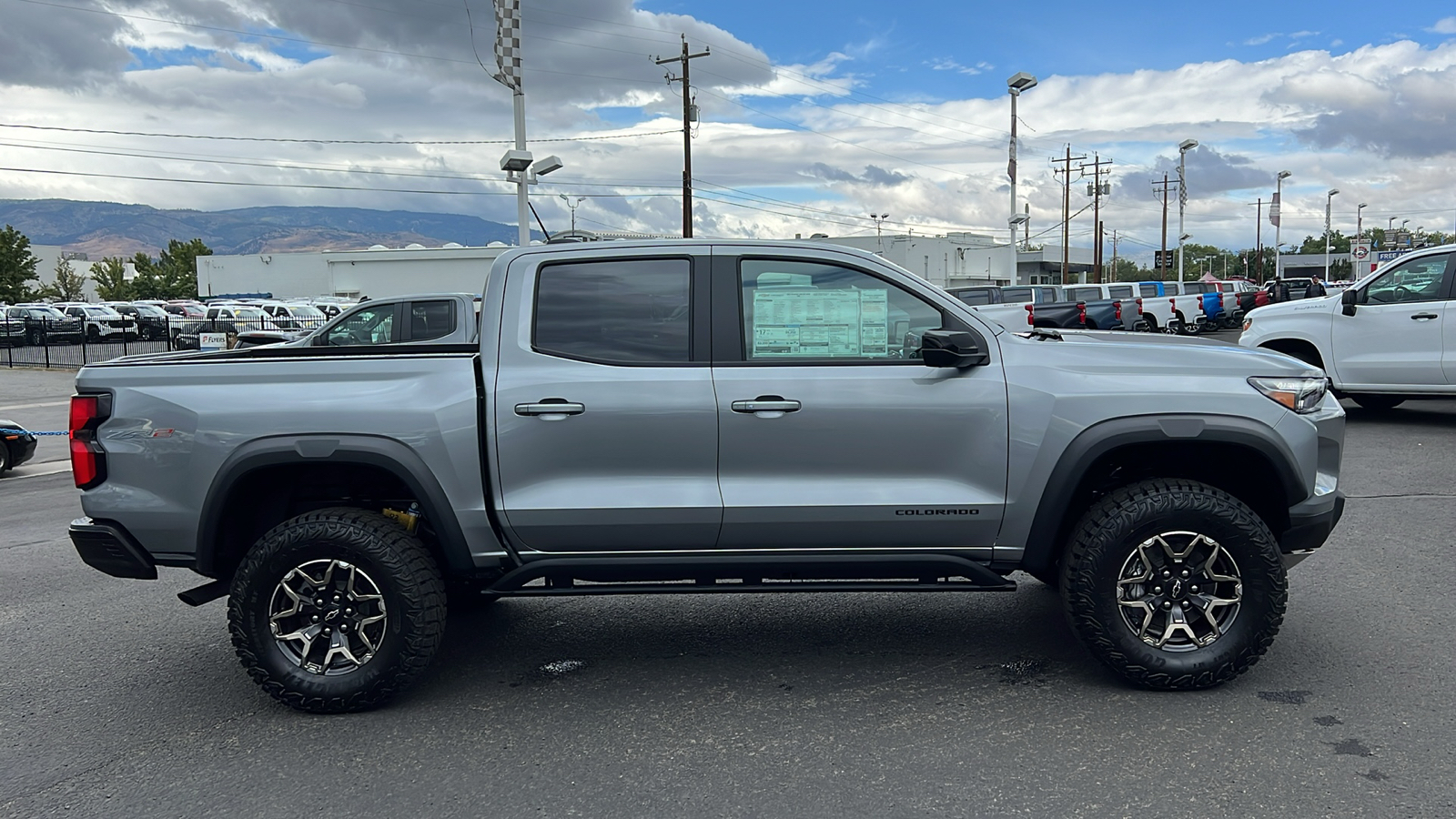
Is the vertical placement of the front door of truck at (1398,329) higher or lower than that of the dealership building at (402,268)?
lower

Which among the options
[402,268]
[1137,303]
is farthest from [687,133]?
[402,268]

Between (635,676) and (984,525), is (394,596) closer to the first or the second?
(635,676)

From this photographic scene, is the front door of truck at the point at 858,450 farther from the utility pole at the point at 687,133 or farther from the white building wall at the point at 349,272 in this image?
the white building wall at the point at 349,272

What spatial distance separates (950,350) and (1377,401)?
11046mm

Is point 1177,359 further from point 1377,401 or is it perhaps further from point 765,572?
point 1377,401

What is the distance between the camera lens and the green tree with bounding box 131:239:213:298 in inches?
3516

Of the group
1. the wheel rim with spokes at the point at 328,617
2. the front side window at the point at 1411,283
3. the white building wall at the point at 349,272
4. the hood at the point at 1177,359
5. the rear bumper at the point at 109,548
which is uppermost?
the white building wall at the point at 349,272

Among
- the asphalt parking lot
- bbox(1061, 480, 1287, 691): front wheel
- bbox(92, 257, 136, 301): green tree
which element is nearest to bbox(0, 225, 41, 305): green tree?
bbox(92, 257, 136, 301): green tree

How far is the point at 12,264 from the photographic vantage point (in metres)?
64.9

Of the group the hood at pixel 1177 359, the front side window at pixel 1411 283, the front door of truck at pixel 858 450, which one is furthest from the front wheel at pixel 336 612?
the front side window at pixel 1411 283

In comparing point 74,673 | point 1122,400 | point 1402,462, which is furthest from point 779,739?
point 1402,462

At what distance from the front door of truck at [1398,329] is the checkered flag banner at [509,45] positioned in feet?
45.4

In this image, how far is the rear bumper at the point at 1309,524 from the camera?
4.32 m

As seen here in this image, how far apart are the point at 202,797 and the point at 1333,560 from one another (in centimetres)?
602
